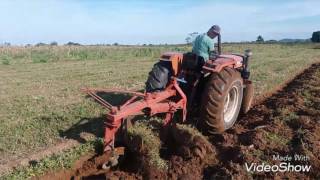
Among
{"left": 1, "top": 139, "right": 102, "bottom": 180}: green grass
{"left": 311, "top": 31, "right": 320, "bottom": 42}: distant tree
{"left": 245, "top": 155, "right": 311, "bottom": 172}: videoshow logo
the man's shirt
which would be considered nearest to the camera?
{"left": 245, "top": 155, "right": 311, "bottom": 172}: videoshow logo

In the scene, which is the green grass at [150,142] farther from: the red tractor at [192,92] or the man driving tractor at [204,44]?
the man driving tractor at [204,44]

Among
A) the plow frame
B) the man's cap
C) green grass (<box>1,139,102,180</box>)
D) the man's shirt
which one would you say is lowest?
green grass (<box>1,139,102,180</box>)

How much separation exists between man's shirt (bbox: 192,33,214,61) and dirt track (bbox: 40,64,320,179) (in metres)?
1.30

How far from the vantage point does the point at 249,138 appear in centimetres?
689

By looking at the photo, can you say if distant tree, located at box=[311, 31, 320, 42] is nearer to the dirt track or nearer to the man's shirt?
the dirt track

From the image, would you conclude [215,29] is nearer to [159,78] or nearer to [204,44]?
[204,44]

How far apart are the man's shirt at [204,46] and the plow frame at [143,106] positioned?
749 millimetres

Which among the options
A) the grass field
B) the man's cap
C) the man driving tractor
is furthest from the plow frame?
the grass field

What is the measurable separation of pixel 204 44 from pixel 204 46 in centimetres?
3

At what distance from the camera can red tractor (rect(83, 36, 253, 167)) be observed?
21.6 feet

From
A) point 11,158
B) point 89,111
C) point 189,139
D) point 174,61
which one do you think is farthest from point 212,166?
point 89,111

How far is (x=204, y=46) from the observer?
7.48 m

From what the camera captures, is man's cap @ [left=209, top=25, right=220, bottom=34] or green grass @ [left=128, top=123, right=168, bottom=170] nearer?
green grass @ [left=128, top=123, right=168, bottom=170]

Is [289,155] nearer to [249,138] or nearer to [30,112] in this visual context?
[249,138]
